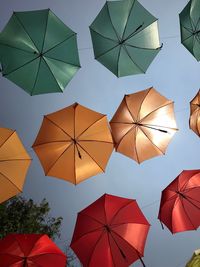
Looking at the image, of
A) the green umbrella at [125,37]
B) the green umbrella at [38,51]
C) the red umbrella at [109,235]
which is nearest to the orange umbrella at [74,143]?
the red umbrella at [109,235]

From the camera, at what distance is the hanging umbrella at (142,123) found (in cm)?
1006

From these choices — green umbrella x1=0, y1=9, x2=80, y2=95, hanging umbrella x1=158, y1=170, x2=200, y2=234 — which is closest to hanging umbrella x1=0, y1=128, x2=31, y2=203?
green umbrella x1=0, y1=9, x2=80, y2=95

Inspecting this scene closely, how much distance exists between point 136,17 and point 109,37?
1.05m

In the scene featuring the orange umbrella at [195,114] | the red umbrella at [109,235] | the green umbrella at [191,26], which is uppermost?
the green umbrella at [191,26]

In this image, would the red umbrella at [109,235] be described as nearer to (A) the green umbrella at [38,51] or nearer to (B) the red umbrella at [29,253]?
(B) the red umbrella at [29,253]

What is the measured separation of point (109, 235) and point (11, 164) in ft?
11.3

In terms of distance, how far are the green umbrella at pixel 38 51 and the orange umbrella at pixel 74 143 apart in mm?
1341

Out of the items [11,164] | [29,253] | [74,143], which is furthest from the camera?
[74,143]

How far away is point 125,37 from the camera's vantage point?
395 inches

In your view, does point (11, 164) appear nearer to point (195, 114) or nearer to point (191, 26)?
point (195, 114)

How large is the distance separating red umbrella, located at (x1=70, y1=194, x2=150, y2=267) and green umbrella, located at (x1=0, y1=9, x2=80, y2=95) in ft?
13.2

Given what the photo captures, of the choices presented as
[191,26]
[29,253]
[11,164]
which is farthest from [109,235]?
[191,26]

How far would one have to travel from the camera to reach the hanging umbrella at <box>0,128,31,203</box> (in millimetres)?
8891

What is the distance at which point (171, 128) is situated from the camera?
1034 centimetres
